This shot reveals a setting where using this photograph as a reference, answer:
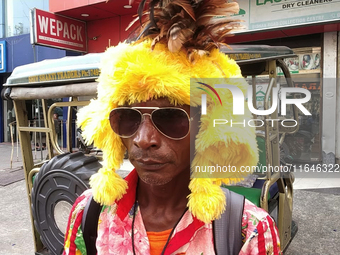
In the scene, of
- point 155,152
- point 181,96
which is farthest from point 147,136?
point 181,96

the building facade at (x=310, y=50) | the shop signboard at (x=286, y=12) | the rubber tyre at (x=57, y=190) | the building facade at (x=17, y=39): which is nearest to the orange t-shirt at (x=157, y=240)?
the rubber tyre at (x=57, y=190)

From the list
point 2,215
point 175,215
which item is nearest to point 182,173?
point 175,215

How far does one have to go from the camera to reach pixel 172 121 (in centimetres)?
128

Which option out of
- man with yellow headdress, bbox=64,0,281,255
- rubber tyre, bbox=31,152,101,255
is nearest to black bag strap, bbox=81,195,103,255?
man with yellow headdress, bbox=64,0,281,255

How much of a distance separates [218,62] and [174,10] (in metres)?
0.30

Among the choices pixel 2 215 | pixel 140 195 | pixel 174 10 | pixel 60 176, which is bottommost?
pixel 2 215

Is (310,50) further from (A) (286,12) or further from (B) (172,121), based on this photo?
(B) (172,121)

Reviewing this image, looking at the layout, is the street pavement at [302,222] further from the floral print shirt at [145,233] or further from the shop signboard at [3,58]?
the shop signboard at [3,58]

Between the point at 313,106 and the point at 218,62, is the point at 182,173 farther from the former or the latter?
the point at 313,106

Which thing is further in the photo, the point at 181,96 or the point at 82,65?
the point at 82,65

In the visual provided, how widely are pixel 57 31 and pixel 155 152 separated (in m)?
9.14

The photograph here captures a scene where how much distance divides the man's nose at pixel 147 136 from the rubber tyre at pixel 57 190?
6.09ft

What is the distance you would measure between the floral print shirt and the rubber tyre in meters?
1.54

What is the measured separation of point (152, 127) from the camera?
128 centimetres
